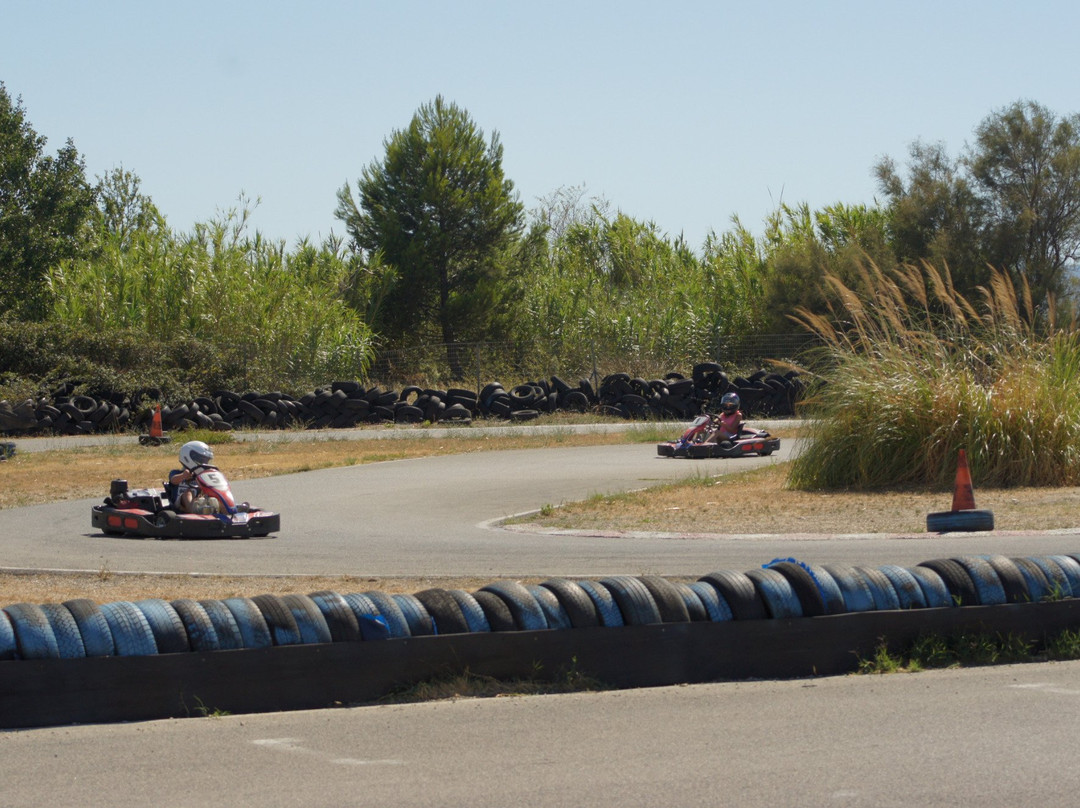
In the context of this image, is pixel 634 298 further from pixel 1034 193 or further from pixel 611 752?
pixel 611 752

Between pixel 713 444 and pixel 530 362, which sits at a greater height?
pixel 530 362

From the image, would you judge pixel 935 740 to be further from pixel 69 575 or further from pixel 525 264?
pixel 525 264

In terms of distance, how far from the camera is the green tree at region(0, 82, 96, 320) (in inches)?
1469

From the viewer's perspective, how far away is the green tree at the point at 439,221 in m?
43.1

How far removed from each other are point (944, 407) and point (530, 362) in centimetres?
2249

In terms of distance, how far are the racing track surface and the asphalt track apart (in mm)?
13

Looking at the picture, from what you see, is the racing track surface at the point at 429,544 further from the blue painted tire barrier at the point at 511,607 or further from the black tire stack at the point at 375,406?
the black tire stack at the point at 375,406

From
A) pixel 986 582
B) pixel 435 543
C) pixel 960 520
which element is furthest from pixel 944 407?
pixel 986 582

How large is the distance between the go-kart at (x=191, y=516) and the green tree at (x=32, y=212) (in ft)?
90.9

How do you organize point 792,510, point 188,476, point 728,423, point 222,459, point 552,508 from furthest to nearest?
1. point 222,459
2. point 728,423
3. point 552,508
4. point 792,510
5. point 188,476

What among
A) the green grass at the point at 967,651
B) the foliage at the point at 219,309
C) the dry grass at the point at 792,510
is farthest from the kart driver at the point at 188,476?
the foliage at the point at 219,309

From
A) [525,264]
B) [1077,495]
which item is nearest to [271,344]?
[525,264]

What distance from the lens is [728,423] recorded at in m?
20.1

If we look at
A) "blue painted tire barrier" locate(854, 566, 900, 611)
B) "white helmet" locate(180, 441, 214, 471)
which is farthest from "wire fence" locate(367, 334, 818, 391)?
"blue painted tire barrier" locate(854, 566, 900, 611)
